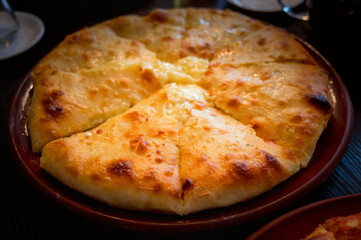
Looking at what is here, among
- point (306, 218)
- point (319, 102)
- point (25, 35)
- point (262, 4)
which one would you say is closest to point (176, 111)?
point (319, 102)

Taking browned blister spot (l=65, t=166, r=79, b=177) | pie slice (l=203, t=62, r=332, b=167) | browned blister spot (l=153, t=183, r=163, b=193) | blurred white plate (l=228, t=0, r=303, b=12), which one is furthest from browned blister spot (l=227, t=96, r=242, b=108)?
blurred white plate (l=228, t=0, r=303, b=12)

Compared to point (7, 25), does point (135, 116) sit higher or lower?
higher

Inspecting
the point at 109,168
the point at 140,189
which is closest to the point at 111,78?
the point at 109,168

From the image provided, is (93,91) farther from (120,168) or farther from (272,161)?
(272,161)

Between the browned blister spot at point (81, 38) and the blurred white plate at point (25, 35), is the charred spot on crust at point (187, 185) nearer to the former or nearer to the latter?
the browned blister spot at point (81, 38)

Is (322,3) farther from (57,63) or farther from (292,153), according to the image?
(57,63)

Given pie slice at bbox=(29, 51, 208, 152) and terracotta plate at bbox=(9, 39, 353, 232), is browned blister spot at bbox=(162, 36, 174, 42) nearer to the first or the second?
pie slice at bbox=(29, 51, 208, 152)

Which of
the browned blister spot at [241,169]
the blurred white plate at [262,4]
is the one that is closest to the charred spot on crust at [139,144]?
the browned blister spot at [241,169]
